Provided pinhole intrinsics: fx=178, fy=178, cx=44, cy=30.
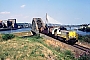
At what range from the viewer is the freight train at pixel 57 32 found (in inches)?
1586

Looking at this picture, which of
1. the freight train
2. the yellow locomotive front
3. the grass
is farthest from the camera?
the freight train

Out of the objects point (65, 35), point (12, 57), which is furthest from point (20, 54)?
point (65, 35)

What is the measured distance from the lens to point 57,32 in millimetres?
44094

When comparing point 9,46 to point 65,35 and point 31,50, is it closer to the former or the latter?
point 31,50

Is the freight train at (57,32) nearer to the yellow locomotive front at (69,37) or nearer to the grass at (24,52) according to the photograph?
the yellow locomotive front at (69,37)

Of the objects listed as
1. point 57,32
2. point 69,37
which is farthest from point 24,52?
point 57,32

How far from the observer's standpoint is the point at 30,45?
28.5 metres

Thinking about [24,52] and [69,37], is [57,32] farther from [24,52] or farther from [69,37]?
[24,52]

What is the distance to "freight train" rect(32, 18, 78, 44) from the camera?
40.3 meters

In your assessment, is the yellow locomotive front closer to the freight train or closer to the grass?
the freight train

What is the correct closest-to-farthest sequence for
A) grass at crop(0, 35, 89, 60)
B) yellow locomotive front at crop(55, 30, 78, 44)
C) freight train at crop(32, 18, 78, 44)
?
1. grass at crop(0, 35, 89, 60)
2. yellow locomotive front at crop(55, 30, 78, 44)
3. freight train at crop(32, 18, 78, 44)

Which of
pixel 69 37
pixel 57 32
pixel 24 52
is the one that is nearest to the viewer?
pixel 24 52

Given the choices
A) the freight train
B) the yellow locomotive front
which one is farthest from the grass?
the freight train

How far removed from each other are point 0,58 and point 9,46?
4428mm
